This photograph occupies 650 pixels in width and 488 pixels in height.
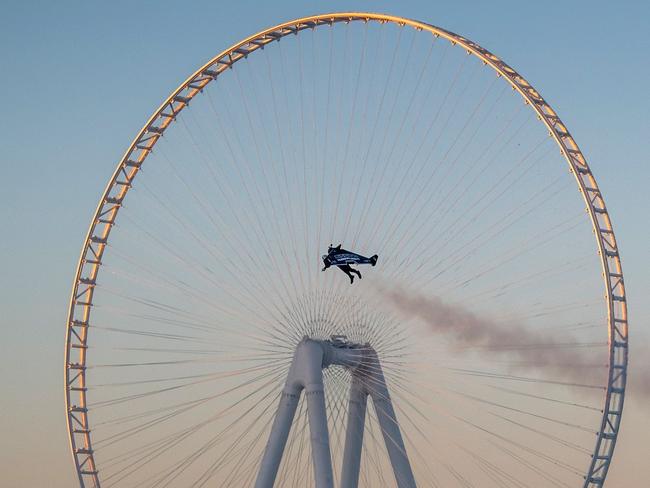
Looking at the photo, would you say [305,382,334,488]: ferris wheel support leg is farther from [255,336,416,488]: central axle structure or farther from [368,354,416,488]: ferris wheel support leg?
[368,354,416,488]: ferris wheel support leg

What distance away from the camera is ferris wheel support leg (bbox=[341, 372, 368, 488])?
7231 cm

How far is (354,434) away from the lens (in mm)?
72938

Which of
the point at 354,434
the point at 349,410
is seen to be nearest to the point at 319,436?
the point at 354,434

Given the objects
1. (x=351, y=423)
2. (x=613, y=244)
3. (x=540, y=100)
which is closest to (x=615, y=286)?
(x=613, y=244)

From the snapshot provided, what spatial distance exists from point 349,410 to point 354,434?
1.01 m

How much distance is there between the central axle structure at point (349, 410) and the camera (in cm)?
7094

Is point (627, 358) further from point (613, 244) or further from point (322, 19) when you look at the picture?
point (322, 19)

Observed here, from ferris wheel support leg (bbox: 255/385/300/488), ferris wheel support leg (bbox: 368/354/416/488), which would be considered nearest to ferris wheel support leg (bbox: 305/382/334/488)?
ferris wheel support leg (bbox: 255/385/300/488)

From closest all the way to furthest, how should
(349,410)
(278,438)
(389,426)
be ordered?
(278,438) < (389,426) < (349,410)

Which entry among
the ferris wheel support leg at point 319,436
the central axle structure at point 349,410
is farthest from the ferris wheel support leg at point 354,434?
the ferris wheel support leg at point 319,436

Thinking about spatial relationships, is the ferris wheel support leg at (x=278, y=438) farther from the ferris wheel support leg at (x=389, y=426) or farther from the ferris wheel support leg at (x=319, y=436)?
the ferris wheel support leg at (x=389, y=426)

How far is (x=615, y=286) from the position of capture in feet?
222

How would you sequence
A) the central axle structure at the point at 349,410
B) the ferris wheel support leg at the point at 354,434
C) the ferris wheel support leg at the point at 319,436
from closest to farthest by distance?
1. the ferris wheel support leg at the point at 319,436
2. the central axle structure at the point at 349,410
3. the ferris wheel support leg at the point at 354,434

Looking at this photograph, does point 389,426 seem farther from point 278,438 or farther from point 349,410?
point 278,438
